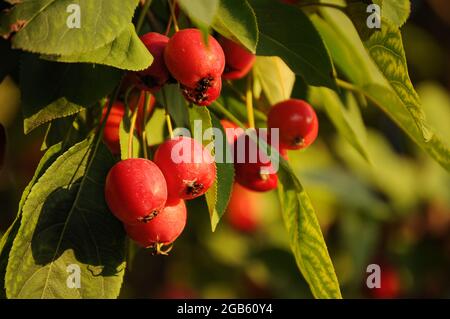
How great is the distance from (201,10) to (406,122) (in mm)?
707

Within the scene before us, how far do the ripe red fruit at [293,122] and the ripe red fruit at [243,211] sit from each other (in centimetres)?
147

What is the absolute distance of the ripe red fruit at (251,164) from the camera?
1.42 metres

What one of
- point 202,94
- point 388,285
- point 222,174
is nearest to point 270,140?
point 222,174

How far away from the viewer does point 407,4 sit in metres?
1.29

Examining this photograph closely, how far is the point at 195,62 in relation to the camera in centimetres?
120

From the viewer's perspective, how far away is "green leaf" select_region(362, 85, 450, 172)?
153 centimetres

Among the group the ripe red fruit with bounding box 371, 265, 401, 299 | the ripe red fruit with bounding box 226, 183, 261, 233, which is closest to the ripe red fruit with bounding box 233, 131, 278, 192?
the ripe red fruit with bounding box 371, 265, 401, 299

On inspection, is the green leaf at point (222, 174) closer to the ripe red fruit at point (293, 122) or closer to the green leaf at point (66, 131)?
the ripe red fruit at point (293, 122)

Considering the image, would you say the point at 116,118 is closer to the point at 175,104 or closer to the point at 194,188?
the point at 175,104

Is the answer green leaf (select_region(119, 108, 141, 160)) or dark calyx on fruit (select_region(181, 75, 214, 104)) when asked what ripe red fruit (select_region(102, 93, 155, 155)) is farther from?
dark calyx on fruit (select_region(181, 75, 214, 104))

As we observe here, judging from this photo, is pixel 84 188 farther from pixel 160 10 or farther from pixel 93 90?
pixel 160 10

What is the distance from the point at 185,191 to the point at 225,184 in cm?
10

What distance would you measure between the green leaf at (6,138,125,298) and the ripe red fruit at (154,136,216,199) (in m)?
0.13
